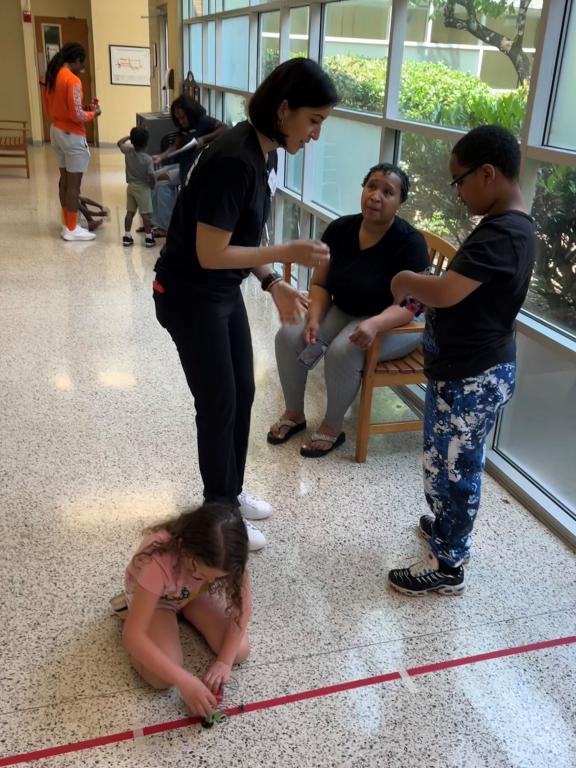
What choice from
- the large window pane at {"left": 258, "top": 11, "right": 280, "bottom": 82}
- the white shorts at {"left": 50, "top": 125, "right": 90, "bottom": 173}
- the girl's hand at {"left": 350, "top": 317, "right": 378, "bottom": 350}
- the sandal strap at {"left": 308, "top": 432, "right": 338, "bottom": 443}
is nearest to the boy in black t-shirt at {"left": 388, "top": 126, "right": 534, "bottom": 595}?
the girl's hand at {"left": 350, "top": 317, "right": 378, "bottom": 350}

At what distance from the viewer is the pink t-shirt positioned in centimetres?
155

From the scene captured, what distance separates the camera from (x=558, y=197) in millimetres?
2314

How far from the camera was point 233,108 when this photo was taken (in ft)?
22.3

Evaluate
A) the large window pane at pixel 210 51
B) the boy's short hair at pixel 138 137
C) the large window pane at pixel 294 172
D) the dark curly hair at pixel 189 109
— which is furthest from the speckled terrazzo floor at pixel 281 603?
the large window pane at pixel 210 51

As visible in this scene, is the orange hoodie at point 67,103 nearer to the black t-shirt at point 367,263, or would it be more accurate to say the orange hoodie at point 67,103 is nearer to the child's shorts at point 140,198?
the child's shorts at point 140,198

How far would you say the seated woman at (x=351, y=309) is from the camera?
2.61 m

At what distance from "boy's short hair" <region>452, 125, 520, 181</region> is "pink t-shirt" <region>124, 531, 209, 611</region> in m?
1.17

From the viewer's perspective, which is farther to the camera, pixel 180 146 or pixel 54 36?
pixel 54 36

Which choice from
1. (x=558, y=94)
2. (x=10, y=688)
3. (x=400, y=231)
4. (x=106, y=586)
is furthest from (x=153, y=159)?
(x=10, y=688)

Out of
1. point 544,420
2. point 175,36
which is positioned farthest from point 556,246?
point 175,36

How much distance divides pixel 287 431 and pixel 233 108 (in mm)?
4941

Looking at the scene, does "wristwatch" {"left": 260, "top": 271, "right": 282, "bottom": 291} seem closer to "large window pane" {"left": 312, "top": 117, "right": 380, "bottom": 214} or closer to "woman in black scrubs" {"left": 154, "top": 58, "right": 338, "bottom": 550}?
"woman in black scrubs" {"left": 154, "top": 58, "right": 338, "bottom": 550}

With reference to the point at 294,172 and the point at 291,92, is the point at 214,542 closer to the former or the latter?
the point at 291,92

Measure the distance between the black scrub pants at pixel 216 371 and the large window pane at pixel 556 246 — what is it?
44.7 inches
